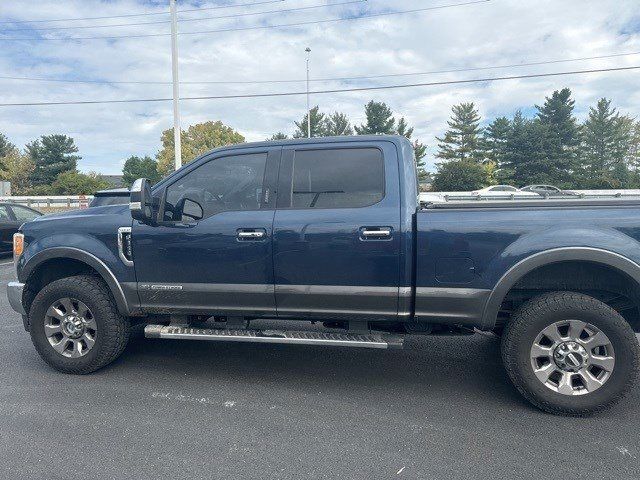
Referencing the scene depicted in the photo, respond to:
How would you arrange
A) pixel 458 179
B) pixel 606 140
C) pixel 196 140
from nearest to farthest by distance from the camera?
pixel 458 179 → pixel 606 140 → pixel 196 140

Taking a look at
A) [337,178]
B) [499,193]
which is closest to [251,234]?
[337,178]

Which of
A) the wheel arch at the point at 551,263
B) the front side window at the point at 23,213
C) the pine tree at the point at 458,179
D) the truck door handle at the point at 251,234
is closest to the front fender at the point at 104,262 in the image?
the truck door handle at the point at 251,234

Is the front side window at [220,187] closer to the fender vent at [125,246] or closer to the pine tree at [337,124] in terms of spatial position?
the fender vent at [125,246]

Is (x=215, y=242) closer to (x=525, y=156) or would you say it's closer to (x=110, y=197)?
(x=110, y=197)

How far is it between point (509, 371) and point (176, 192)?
3005mm

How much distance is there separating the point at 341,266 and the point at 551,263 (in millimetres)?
1500

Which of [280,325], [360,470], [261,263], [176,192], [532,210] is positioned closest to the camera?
[360,470]

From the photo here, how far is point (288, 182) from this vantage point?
3619 mm

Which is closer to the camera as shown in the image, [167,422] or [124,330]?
[167,422]

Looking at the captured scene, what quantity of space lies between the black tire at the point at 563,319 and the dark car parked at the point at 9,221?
11.1 m

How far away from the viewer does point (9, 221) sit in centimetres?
1060

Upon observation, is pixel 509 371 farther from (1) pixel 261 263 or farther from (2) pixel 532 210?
(1) pixel 261 263

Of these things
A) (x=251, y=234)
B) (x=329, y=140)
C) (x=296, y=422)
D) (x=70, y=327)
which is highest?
(x=329, y=140)

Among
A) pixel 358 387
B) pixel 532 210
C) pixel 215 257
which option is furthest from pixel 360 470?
pixel 532 210
